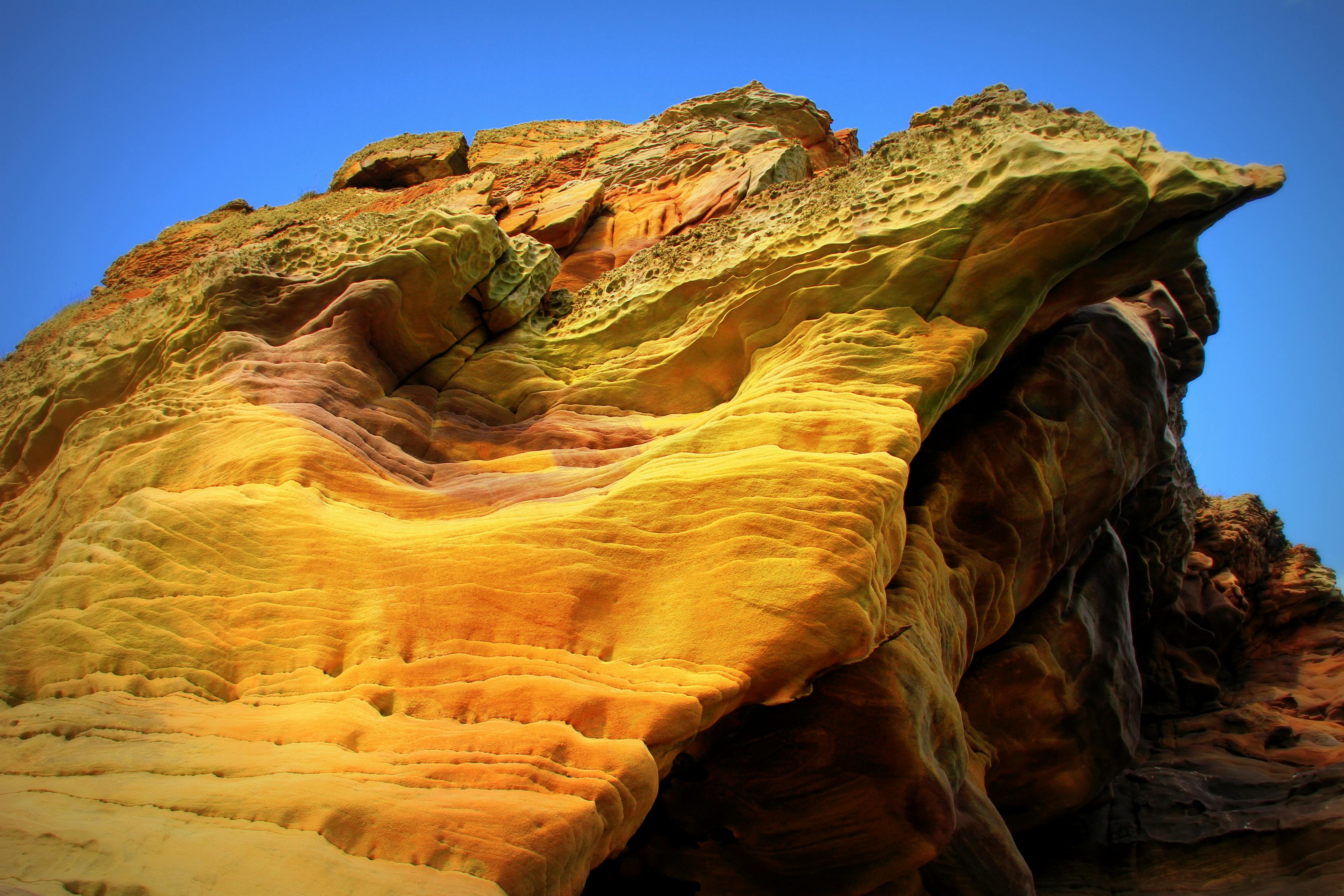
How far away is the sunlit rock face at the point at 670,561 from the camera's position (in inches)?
138

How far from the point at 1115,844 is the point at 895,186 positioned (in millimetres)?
6845

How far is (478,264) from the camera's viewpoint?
8.41 metres

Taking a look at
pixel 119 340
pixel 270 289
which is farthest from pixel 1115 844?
pixel 119 340

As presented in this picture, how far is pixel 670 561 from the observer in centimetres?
443

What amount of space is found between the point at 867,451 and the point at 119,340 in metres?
7.41

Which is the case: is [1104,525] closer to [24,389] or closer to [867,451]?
[867,451]

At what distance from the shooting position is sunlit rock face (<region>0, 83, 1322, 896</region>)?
138 inches

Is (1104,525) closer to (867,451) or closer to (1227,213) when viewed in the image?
(1227,213)

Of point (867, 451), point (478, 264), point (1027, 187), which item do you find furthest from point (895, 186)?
point (478, 264)

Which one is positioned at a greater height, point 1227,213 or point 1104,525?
point 1227,213

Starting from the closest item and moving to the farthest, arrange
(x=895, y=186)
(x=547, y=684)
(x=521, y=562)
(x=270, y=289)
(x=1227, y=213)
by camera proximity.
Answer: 1. (x=547, y=684)
2. (x=521, y=562)
3. (x=1227, y=213)
4. (x=895, y=186)
5. (x=270, y=289)

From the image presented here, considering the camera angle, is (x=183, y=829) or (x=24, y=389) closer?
(x=183, y=829)

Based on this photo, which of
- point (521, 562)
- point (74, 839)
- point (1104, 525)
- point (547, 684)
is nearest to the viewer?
point (74, 839)

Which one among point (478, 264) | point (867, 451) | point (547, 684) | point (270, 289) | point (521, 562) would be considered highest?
point (478, 264)
